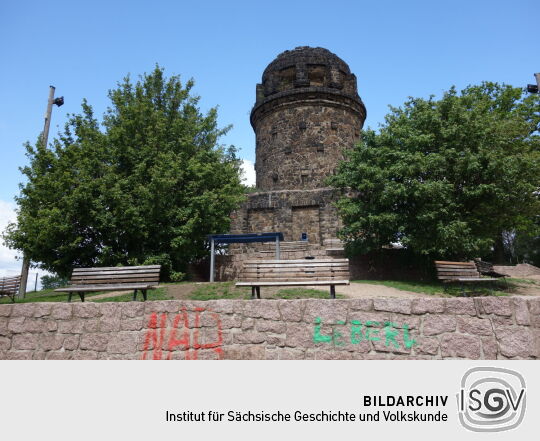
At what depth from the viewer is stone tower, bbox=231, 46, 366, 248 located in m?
22.2

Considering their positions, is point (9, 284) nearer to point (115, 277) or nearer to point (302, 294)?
point (115, 277)

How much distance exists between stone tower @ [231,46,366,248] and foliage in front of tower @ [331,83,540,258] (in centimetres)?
699

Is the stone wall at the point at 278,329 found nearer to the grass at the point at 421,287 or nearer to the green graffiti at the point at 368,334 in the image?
the green graffiti at the point at 368,334

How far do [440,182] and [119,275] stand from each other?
10.1m

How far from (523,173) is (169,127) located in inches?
550

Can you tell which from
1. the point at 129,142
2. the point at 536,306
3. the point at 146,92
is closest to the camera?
the point at 536,306

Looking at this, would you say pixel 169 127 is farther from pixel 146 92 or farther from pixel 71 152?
pixel 71 152

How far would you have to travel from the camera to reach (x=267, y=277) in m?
5.68

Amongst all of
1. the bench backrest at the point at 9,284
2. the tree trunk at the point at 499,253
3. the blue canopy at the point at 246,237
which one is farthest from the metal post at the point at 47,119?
the tree trunk at the point at 499,253

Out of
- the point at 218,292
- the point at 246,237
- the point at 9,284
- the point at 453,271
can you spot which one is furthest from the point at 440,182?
the point at 9,284

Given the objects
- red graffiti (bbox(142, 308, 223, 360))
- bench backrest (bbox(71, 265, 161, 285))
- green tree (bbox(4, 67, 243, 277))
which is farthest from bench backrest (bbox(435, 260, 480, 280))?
green tree (bbox(4, 67, 243, 277))

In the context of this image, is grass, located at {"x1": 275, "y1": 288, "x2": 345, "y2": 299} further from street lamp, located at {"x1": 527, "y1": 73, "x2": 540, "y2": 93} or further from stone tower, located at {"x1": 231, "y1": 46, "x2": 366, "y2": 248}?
street lamp, located at {"x1": 527, "y1": 73, "x2": 540, "y2": 93}

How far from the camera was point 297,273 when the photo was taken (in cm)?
565
